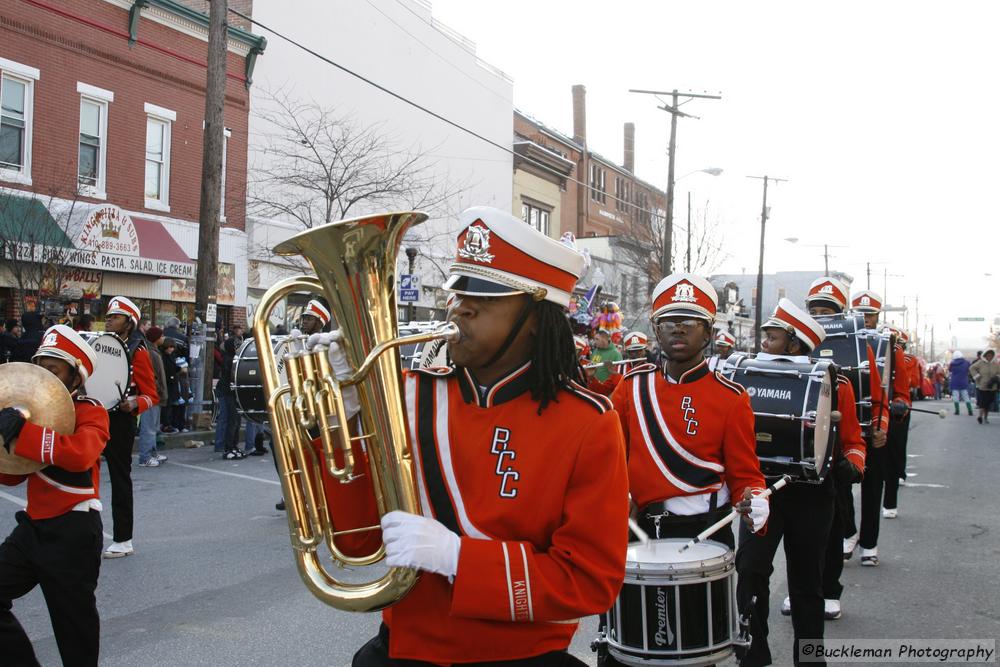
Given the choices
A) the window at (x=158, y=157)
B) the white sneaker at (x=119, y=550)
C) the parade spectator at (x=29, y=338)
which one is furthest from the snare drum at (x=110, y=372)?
the window at (x=158, y=157)

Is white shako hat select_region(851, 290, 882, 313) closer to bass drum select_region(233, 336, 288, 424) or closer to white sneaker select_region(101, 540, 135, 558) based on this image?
bass drum select_region(233, 336, 288, 424)

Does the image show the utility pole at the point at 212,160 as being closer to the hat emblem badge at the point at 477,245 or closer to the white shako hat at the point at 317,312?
the white shako hat at the point at 317,312

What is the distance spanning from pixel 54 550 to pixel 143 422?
340 inches

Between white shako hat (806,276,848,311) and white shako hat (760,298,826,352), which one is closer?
white shako hat (760,298,826,352)

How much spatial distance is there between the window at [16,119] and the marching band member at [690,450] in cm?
1564

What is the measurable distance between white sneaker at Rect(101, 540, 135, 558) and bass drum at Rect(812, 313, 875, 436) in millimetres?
5590

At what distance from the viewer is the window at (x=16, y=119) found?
1666 centimetres

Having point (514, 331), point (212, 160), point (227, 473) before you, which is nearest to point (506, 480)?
point (514, 331)

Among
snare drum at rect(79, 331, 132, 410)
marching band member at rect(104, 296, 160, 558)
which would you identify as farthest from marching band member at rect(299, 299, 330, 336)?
snare drum at rect(79, 331, 132, 410)

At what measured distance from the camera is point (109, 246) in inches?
697

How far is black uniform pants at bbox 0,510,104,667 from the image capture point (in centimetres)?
393

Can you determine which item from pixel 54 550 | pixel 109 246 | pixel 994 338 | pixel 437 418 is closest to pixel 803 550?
pixel 437 418

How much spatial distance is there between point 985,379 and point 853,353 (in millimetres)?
21636

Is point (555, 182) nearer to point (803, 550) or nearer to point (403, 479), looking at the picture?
point (803, 550)
